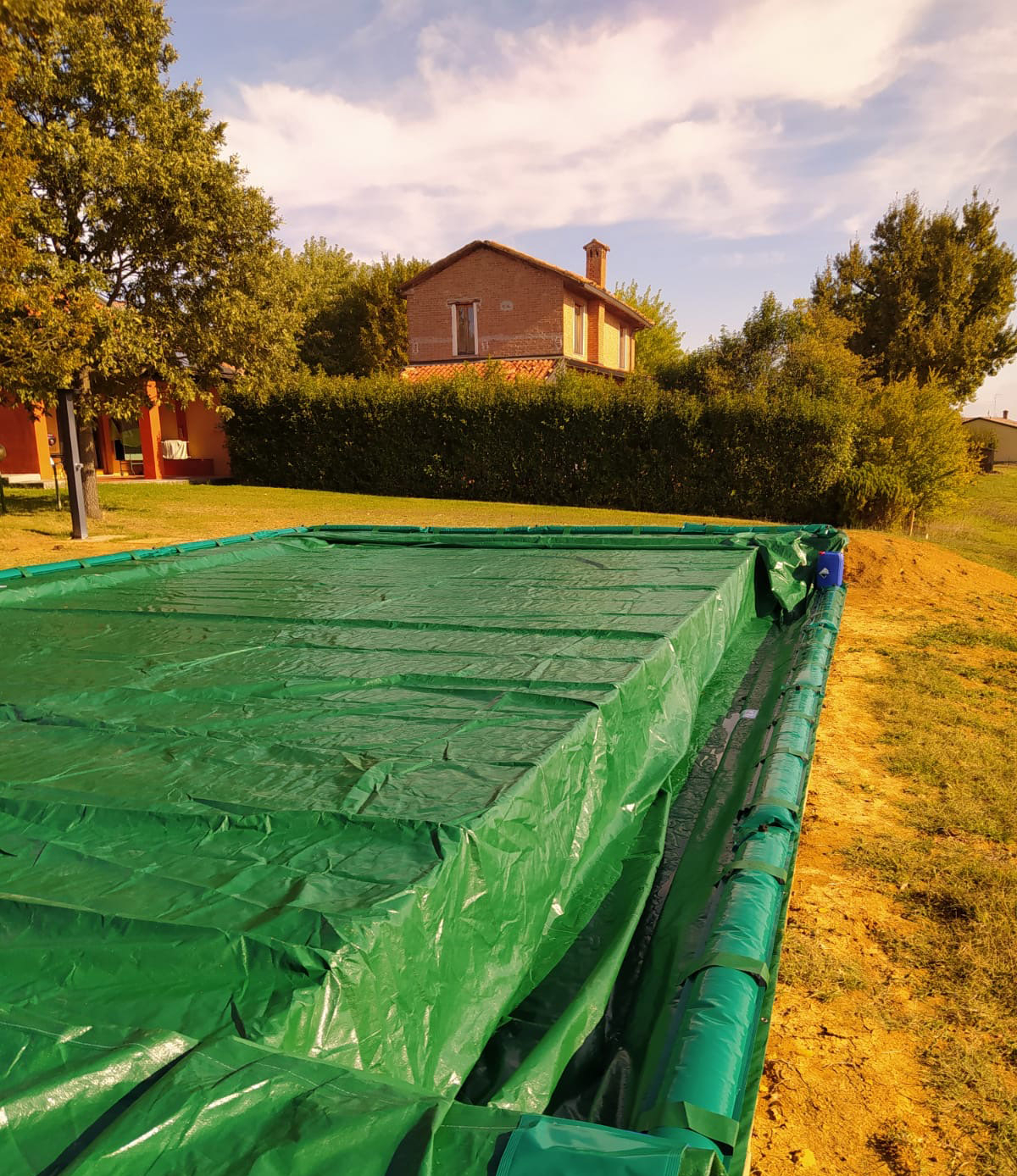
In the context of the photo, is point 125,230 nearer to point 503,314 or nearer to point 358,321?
point 503,314

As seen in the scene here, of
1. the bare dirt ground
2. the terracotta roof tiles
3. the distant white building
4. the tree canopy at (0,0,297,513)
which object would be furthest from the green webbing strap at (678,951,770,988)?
the distant white building

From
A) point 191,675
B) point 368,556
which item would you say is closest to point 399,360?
point 368,556

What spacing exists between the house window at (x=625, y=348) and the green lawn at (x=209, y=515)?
12.0 meters

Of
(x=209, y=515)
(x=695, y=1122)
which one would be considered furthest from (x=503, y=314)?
(x=695, y=1122)

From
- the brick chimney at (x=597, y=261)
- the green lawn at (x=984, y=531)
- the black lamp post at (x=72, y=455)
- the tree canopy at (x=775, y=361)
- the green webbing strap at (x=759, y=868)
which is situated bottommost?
the green lawn at (x=984, y=531)

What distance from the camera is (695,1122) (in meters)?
1.00

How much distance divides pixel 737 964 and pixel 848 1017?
1.04 meters

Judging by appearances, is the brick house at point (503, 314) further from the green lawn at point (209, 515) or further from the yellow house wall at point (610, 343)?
the green lawn at point (209, 515)

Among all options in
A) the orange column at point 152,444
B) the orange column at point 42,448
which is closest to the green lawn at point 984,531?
the orange column at point 152,444

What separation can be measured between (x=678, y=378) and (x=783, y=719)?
49.8ft

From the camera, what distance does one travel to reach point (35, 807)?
1.62 metres

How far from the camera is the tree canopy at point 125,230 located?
8.77 metres

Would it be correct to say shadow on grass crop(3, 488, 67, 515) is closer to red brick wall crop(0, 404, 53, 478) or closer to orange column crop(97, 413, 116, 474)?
red brick wall crop(0, 404, 53, 478)

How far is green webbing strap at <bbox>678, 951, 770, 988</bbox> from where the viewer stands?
1.35 m
